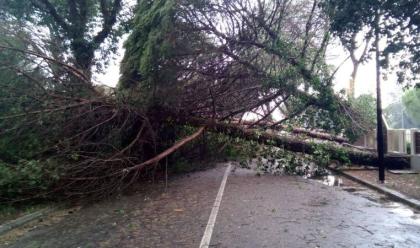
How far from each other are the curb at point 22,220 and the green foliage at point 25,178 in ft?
1.71

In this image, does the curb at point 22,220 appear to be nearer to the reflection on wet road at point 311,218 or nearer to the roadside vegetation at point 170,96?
the roadside vegetation at point 170,96

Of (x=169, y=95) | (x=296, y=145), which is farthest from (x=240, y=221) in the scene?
(x=296, y=145)

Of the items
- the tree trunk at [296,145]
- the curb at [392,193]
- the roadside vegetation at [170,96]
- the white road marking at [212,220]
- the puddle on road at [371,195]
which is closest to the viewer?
the white road marking at [212,220]

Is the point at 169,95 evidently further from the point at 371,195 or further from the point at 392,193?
the point at 392,193

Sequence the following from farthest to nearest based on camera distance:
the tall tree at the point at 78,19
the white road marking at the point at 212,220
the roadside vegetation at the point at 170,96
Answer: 1. the tall tree at the point at 78,19
2. the roadside vegetation at the point at 170,96
3. the white road marking at the point at 212,220

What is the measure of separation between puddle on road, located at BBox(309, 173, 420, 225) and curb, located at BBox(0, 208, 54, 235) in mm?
7364

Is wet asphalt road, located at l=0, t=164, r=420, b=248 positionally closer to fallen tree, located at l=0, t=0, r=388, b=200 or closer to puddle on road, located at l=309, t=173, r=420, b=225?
puddle on road, located at l=309, t=173, r=420, b=225

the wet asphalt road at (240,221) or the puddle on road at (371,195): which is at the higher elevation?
the puddle on road at (371,195)

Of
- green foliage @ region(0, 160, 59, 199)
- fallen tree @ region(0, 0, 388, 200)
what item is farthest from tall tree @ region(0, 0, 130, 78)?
green foliage @ region(0, 160, 59, 199)

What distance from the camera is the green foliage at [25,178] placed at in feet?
27.3

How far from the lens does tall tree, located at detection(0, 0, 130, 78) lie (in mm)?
15852

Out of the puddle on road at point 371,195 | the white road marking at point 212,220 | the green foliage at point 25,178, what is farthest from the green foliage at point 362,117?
the green foliage at point 25,178

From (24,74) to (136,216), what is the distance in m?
4.64

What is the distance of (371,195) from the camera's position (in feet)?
Answer: 33.1
